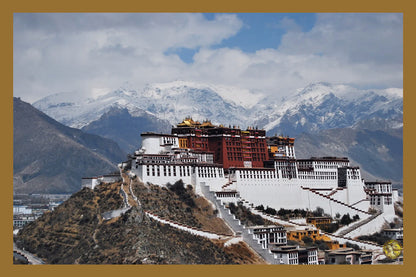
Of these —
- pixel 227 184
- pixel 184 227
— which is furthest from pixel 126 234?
pixel 227 184

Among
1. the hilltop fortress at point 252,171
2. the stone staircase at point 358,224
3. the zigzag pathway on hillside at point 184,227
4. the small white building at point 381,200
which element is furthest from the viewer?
the small white building at point 381,200

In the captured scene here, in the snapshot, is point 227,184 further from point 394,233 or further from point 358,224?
point 394,233

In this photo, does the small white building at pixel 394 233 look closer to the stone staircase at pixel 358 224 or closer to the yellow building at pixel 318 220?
the stone staircase at pixel 358 224

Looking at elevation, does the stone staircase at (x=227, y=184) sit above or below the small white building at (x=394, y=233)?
above

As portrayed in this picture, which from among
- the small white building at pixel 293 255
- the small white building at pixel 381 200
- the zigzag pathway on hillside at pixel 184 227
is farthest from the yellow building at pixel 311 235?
the small white building at pixel 381 200

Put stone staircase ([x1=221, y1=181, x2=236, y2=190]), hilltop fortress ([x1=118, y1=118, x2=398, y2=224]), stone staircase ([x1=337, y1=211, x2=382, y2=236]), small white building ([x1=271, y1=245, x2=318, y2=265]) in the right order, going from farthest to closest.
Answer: stone staircase ([x1=337, y1=211, x2=382, y2=236]) < stone staircase ([x1=221, y1=181, x2=236, y2=190]) < hilltop fortress ([x1=118, y1=118, x2=398, y2=224]) < small white building ([x1=271, y1=245, x2=318, y2=265])

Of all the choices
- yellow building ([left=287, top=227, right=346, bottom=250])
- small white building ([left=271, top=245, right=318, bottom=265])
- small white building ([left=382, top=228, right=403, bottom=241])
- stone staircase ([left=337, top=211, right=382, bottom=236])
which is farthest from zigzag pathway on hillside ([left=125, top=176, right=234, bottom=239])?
small white building ([left=382, top=228, right=403, bottom=241])

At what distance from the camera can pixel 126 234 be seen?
12725 cm

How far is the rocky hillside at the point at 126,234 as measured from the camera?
405ft

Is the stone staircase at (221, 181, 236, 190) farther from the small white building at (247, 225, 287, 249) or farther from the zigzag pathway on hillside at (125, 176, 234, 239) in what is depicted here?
the zigzag pathway on hillside at (125, 176, 234, 239)

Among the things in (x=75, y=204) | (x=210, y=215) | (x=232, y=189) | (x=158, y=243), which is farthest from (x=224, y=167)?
(x=158, y=243)

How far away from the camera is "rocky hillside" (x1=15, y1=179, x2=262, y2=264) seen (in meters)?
123

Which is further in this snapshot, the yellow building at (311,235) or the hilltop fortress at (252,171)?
the hilltop fortress at (252,171)

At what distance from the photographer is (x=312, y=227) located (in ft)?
517
